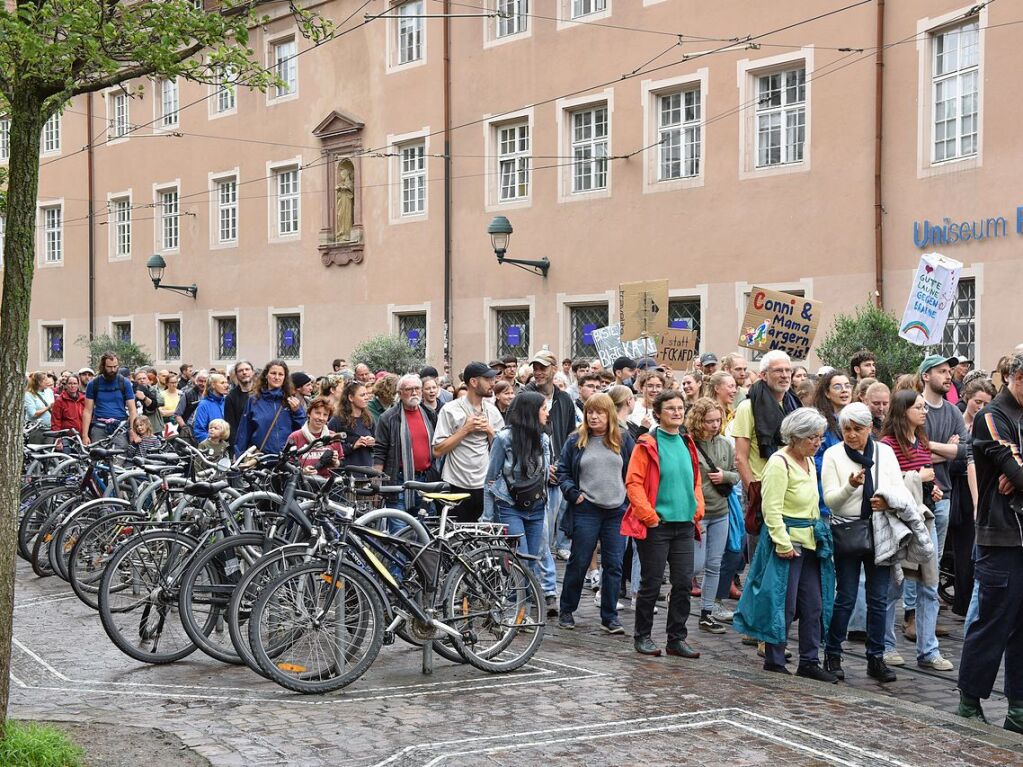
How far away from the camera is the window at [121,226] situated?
39.5m

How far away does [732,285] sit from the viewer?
23000 millimetres

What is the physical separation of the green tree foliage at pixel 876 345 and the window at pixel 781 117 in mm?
3758

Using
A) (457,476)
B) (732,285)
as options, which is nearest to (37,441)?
(457,476)

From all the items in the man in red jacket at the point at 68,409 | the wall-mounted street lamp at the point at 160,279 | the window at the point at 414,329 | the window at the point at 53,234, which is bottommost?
the man in red jacket at the point at 68,409

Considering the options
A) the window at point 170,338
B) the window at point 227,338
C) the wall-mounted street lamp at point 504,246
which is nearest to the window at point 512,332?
the wall-mounted street lamp at point 504,246

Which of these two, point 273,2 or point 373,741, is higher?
point 273,2

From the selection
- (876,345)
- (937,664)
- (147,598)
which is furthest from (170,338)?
(937,664)

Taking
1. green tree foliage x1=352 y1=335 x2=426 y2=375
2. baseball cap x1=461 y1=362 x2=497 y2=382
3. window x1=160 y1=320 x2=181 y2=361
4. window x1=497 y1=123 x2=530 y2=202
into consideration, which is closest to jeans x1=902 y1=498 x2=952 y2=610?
baseball cap x1=461 y1=362 x2=497 y2=382

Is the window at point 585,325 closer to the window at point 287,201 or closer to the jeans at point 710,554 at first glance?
the window at point 287,201

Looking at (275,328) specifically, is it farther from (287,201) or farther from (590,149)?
(590,149)

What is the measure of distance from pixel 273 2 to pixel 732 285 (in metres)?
15.1

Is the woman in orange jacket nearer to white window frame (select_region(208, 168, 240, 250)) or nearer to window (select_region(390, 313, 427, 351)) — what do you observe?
window (select_region(390, 313, 427, 351))

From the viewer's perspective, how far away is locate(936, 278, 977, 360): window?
19.6 m

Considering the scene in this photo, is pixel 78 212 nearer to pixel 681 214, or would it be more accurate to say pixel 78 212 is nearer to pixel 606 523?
pixel 681 214
